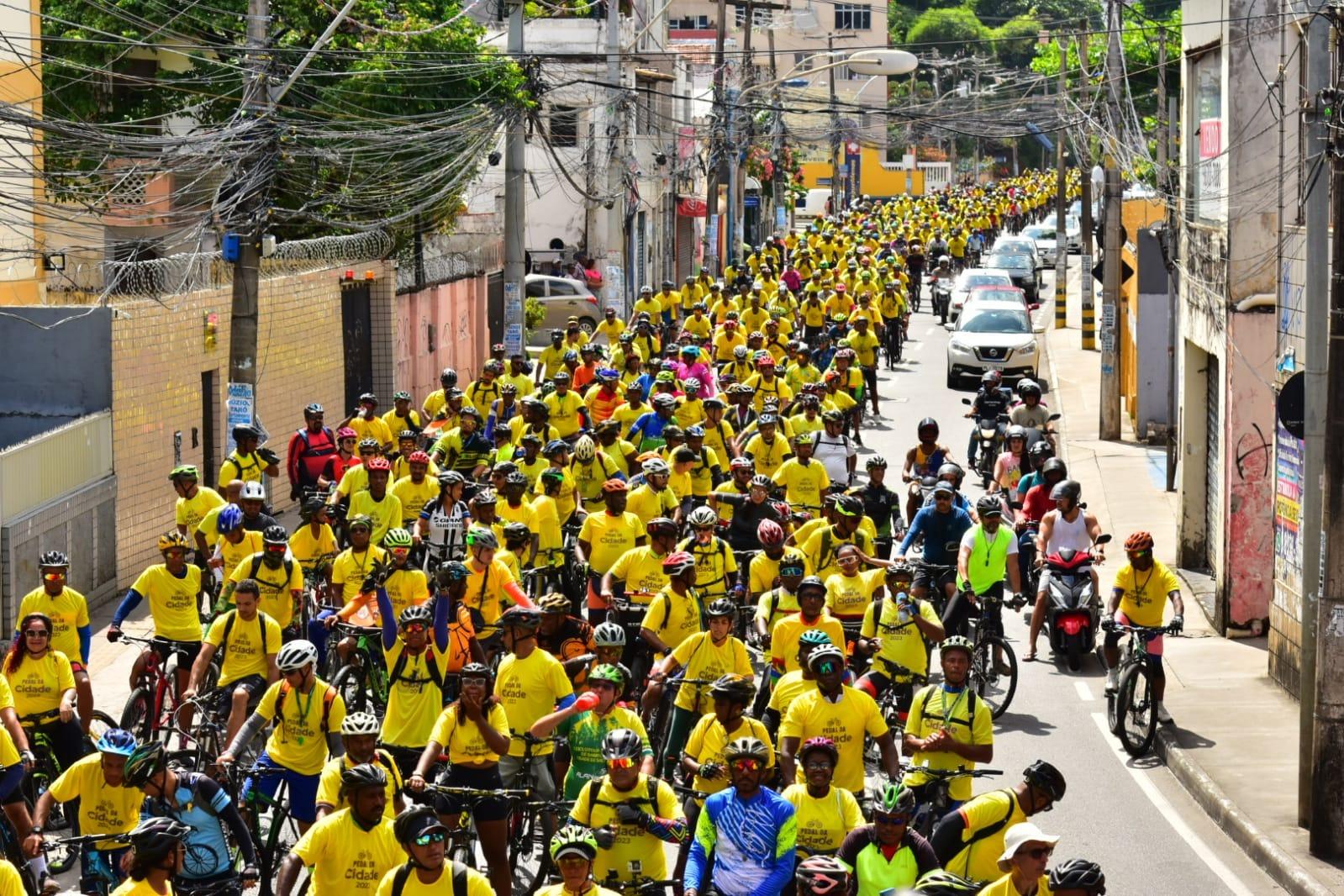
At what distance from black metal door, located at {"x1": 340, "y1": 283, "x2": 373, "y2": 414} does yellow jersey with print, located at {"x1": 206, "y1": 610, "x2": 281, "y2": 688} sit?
18178mm

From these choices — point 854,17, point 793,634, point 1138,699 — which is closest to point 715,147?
point 1138,699

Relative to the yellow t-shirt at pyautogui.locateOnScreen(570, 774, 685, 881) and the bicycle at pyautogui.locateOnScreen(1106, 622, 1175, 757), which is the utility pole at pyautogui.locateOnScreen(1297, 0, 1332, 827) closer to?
the bicycle at pyautogui.locateOnScreen(1106, 622, 1175, 757)

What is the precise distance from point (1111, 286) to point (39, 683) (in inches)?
876

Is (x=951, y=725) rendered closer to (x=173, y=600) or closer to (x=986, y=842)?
(x=986, y=842)

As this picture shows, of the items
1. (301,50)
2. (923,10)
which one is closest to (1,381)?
(301,50)

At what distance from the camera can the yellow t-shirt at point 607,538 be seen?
16.1m

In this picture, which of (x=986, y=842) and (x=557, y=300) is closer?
(x=986, y=842)

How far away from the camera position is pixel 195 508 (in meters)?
16.9

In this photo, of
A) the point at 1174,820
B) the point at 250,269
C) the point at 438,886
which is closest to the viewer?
the point at 438,886

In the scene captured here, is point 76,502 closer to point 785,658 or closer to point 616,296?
point 785,658

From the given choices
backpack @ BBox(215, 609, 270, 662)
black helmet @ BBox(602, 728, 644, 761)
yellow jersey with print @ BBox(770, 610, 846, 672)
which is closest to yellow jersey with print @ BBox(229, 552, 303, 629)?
backpack @ BBox(215, 609, 270, 662)

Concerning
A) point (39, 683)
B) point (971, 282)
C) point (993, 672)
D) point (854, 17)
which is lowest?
point (993, 672)

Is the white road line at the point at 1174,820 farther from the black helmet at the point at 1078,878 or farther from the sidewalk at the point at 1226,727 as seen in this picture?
the black helmet at the point at 1078,878

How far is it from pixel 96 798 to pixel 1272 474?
42.5 ft
